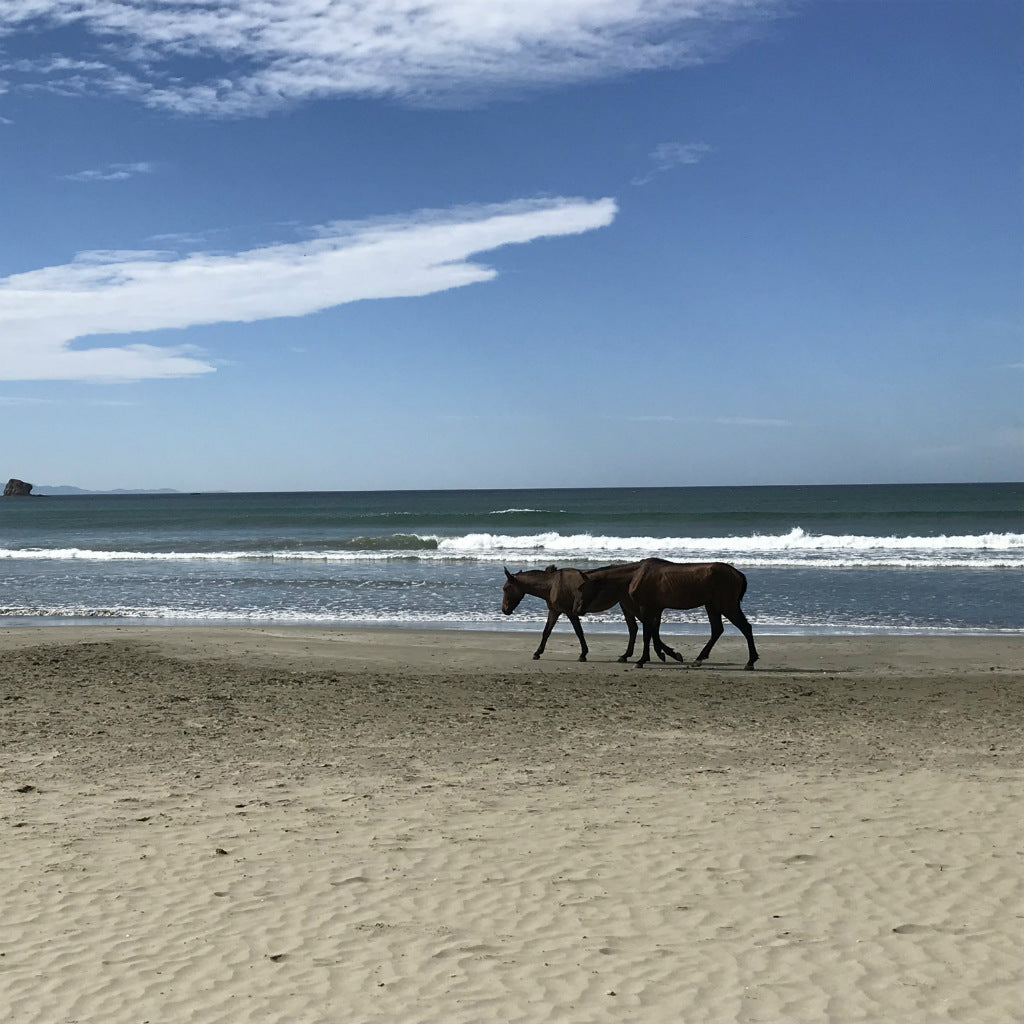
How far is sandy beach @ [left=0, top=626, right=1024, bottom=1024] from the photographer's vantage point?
4305mm

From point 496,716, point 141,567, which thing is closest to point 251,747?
point 496,716

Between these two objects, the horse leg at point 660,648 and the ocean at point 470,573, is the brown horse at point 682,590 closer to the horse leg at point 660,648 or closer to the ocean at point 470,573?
the horse leg at point 660,648

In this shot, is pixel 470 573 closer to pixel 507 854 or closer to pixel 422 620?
pixel 422 620

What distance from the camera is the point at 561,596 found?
47.8 feet

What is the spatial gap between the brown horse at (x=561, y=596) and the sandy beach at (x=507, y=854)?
273cm

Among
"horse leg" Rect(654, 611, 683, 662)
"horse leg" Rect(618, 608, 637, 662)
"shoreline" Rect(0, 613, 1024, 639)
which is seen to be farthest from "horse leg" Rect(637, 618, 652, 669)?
"shoreline" Rect(0, 613, 1024, 639)

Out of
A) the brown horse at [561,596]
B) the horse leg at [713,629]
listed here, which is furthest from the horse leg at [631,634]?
the horse leg at [713,629]

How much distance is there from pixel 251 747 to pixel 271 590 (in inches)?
671

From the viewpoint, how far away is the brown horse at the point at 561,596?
46.8 ft

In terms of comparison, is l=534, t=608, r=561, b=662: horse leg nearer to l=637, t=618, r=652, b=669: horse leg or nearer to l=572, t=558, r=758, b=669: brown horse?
l=572, t=558, r=758, b=669: brown horse

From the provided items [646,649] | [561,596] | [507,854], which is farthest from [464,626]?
[507,854]


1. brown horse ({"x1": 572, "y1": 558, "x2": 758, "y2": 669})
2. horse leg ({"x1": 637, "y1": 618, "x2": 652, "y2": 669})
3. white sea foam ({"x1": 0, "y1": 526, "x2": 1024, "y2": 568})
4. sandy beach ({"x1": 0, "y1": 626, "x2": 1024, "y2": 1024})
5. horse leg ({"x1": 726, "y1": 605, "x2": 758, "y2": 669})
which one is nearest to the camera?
sandy beach ({"x1": 0, "y1": 626, "x2": 1024, "y2": 1024})

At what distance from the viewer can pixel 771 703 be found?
35.7 ft

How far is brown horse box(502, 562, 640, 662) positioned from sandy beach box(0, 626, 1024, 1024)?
8.97 ft
